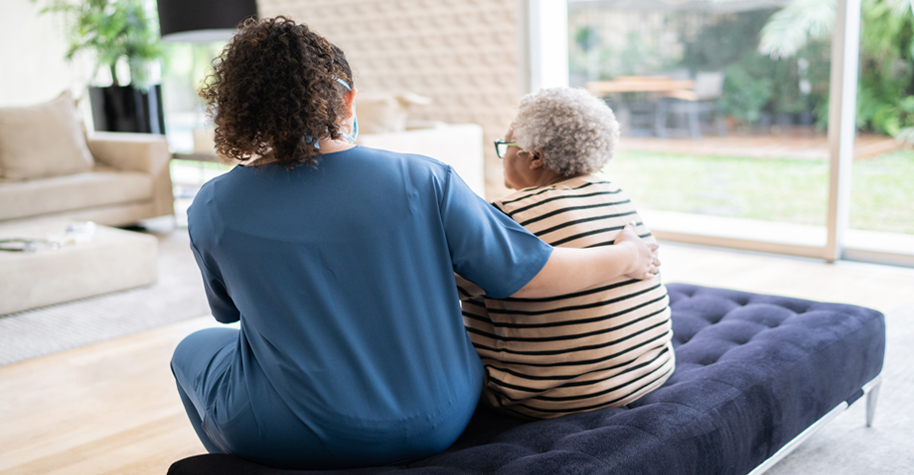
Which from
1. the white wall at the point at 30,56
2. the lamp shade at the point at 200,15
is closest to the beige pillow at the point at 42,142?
the lamp shade at the point at 200,15

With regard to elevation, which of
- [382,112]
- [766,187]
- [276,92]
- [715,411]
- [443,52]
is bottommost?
[766,187]

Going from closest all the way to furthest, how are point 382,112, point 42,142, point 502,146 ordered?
1. point 502,146
2. point 382,112
3. point 42,142

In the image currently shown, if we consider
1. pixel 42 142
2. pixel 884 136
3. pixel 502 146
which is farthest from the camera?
pixel 42 142

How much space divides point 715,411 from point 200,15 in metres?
4.05

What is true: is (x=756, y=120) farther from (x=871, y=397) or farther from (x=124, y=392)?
(x=124, y=392)

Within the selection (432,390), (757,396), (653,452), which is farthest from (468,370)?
(757,396)

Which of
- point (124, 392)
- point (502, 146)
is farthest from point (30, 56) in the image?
point (502, 146)

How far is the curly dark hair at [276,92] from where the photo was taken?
42.6 inches

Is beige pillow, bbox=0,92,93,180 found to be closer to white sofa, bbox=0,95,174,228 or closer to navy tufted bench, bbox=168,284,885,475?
white sofa, bbox=0,95,174,228

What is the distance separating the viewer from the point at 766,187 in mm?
5059

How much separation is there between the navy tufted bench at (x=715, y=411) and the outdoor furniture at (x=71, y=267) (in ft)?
8.09

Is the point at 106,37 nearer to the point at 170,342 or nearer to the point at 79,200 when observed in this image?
the point at 79,200

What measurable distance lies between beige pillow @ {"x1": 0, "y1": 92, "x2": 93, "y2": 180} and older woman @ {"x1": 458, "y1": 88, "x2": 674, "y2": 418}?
4.33 meters

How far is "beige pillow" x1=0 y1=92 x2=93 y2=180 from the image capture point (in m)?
4.75
